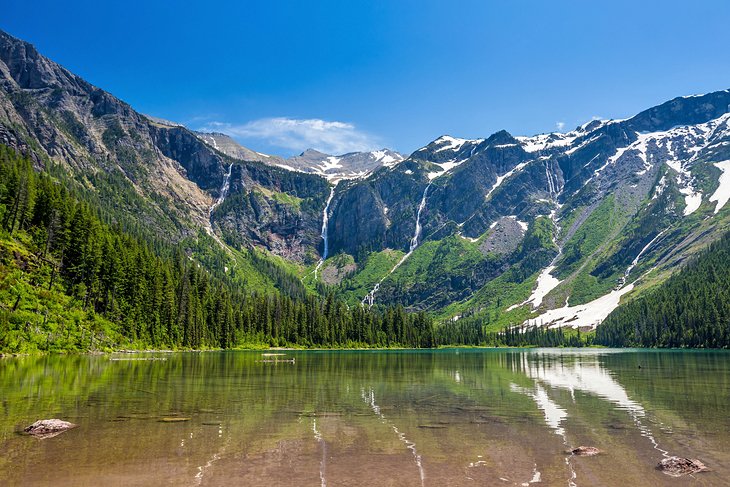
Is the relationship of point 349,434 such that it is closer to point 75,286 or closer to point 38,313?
point 38,313

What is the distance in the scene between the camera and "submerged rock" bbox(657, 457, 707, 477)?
20.8 meters

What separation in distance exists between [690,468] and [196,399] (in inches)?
1325

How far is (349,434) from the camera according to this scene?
2823cm

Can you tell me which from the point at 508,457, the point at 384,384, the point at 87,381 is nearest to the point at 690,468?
the point at 508,457

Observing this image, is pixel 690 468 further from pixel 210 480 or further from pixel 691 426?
pixel 210 480

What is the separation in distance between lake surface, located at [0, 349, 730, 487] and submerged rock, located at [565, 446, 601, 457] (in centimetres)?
44

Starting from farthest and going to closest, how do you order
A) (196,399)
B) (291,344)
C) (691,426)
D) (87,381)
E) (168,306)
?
(291,344) < (168,306) < (87,381) < (196,399) < (691,426)

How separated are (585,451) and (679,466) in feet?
12.7

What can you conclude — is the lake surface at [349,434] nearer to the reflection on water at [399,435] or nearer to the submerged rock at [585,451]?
the reflection on water at [399,435]

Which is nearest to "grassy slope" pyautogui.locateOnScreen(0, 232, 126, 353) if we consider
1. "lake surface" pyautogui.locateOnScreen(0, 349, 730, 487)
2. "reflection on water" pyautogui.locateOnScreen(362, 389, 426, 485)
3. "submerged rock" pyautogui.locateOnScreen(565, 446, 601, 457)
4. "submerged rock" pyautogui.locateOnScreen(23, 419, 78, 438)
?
"lake surface" pyautogui.locateOnScreen(0, 349, 730, 487)

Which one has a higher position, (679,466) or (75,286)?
(75,286)

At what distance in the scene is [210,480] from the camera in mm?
19188

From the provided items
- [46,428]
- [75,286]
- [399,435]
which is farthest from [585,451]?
[75,286]

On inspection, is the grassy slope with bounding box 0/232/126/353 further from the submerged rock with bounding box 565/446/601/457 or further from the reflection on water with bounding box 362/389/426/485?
the submerged rock with bounding box 565/446/601/457
